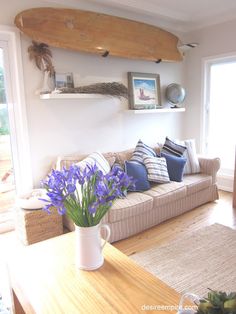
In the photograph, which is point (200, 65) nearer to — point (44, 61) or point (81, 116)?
point (81, 116)

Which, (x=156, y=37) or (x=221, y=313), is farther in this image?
(x=156, y=37)

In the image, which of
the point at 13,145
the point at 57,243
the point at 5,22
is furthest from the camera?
the point at 13,145

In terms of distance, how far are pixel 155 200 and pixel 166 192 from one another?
0.62ft

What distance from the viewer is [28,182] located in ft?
9.61

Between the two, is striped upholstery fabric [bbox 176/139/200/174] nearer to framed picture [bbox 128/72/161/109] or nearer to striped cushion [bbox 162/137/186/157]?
striped cushion [bbox 162/137/186/157]

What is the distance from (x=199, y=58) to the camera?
4.18 m

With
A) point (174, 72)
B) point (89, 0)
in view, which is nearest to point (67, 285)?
point (89, 0)

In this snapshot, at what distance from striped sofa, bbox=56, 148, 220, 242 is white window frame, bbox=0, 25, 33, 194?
38cm

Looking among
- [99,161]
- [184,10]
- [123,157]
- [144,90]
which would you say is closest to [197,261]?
[99,161]

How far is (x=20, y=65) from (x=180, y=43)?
251 centimetres

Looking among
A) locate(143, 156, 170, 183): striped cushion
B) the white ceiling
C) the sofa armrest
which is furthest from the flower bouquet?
the white ceiling

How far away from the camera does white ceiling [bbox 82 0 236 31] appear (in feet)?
10.9

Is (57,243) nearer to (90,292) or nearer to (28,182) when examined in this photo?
(90,292)

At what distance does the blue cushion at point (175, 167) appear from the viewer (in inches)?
128
